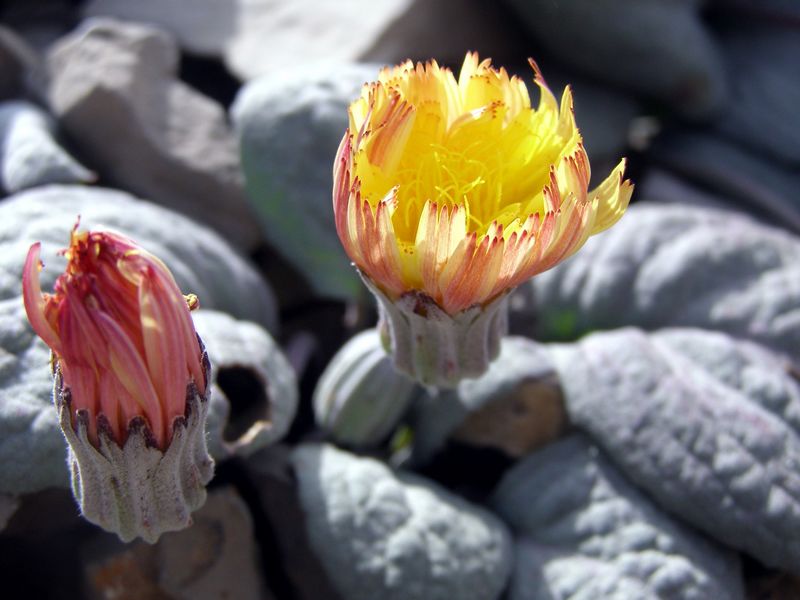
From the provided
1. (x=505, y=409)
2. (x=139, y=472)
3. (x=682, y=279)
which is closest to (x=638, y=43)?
(x=682, y=279)

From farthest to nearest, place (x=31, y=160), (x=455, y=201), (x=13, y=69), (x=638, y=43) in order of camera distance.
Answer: (x=638, y=43) → (x=13, y=69) → (x=31, y=160) → (x=455, y=201)

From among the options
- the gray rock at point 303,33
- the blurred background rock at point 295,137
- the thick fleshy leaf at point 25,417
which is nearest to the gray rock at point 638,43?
the blurred background rock at point 295,137

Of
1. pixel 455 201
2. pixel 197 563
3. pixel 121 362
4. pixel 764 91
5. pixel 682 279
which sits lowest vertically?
pixel 197 563

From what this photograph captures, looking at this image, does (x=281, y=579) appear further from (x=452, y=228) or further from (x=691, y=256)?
(x=691, y=256)

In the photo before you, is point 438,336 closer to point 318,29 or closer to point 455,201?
point 455,201

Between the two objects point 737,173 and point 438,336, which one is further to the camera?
point 737,173
